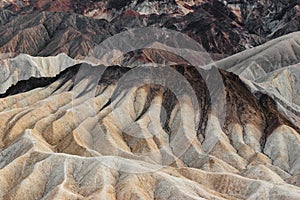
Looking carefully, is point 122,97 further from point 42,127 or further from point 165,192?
point 165,192

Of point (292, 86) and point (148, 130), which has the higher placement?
point (148, 130)

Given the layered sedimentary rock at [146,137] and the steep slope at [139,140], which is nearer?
the steep slope at [139,140]

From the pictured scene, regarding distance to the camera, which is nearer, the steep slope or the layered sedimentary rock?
the steep slope

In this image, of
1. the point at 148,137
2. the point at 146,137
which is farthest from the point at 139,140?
the point at 148,137

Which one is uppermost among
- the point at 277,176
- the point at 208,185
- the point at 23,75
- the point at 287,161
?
the point at 208,185

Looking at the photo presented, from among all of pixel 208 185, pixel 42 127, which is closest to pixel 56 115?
pixel 42 127

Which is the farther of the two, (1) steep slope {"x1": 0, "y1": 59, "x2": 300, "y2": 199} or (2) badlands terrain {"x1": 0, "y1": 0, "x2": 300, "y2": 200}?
(2) badlands terrain {"x1": 0, "y1": 0, "x2": 300, "y2": 200}

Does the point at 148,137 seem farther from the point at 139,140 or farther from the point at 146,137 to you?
the point at 139,140

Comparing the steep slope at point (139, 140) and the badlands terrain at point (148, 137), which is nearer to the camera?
the steep slope at point (139, 140)

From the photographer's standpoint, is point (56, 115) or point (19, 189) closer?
point (19, 189)
